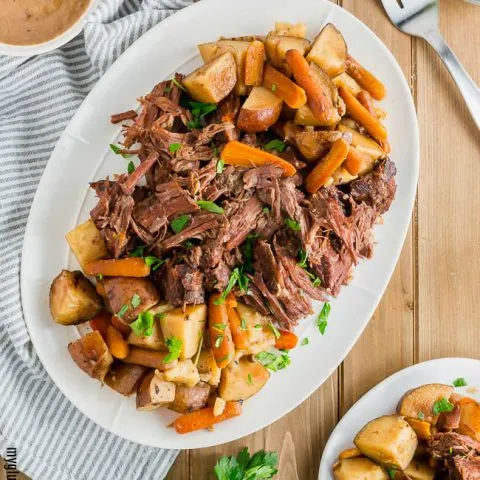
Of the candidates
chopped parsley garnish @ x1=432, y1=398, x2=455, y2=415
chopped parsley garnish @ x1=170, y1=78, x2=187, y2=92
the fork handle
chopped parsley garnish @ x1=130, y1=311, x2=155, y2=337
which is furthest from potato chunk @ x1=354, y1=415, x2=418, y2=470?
chopped parsley garnish @ x1=170, y1=78, x2=187, y2=92

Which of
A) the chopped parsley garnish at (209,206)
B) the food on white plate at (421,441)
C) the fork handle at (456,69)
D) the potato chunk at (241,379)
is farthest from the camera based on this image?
the fork handle at (456,69)

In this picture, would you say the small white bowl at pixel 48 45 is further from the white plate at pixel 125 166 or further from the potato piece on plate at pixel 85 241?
the potato piece on plate at pixel 85 241

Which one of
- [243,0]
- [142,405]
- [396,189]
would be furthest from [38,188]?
[396,189]

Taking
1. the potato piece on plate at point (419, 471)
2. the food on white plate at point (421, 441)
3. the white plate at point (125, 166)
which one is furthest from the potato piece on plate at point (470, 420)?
the white plate at point (125, 166)

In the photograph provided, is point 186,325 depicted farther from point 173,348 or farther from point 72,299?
point 72,299

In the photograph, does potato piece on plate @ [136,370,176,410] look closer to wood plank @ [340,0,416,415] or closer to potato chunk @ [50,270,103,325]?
potato chunk @ [50,270,103,325]

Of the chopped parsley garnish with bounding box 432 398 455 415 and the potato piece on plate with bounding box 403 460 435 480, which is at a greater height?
the chopped parsley garnish with bounding box 432 398 455 415
